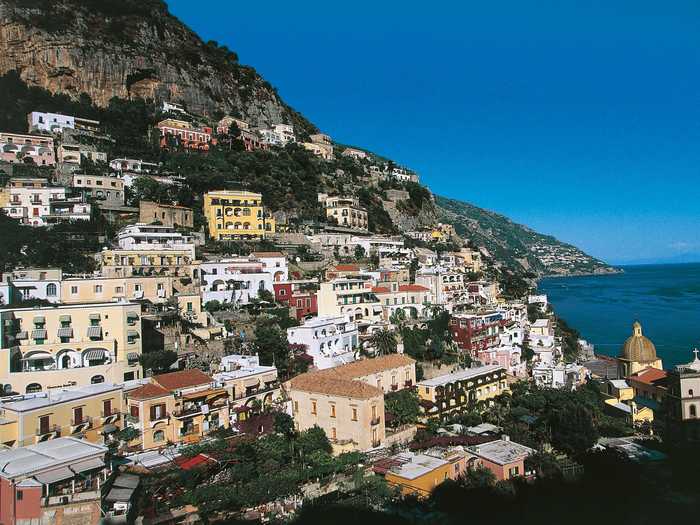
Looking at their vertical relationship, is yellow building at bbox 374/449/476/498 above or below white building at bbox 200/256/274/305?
below

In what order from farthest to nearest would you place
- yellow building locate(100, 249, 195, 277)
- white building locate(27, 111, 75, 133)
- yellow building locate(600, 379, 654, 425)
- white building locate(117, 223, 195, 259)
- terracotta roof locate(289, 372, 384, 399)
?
white building locate(27, 111, 75, 133), white building locate(117, 223, 195, 259), yellow building locate(100, 249, 195, 277), yellow building locate(600, 379, 654, 425), terracotta roof locate(289, 372, 384, 399)

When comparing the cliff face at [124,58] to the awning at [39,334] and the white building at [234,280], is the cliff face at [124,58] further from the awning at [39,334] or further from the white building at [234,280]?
the awning at [39,334]

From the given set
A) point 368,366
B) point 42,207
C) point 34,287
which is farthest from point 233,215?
point 368,366

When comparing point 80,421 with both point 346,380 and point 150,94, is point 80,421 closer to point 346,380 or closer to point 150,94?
point 346,380

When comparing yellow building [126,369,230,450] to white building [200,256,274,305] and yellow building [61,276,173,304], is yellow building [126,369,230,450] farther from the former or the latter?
white building [200,256,274,305]

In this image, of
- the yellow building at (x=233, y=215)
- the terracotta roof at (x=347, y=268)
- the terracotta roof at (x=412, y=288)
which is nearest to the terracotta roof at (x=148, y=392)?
the terracotta roof at (x=347, y=268)

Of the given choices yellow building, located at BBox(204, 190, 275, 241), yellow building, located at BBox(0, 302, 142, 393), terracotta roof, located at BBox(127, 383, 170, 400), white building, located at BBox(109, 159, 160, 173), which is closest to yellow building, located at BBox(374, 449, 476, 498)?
terracotta roof, located at BBox(127, 383, 170, 400)
